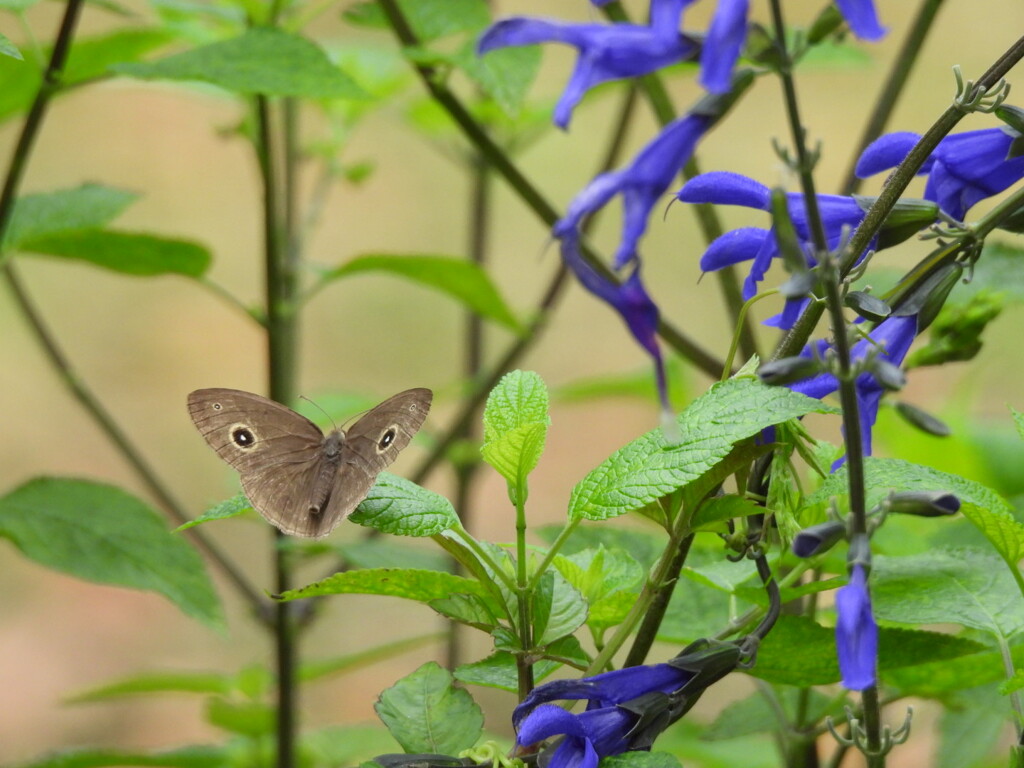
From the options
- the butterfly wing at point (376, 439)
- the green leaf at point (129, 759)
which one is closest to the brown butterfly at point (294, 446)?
the butterfly wing at point (376, 439)

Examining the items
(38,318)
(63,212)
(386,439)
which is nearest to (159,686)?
(38,318)

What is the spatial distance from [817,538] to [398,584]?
27cm

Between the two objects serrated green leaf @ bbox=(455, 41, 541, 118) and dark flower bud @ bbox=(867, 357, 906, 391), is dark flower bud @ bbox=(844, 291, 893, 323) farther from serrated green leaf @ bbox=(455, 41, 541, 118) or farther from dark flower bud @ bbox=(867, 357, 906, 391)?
serrated green leaf @ bbox=(455, 41, 541, 118)

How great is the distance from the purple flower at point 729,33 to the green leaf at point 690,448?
0.60ft

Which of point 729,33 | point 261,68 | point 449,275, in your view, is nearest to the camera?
point 729,33

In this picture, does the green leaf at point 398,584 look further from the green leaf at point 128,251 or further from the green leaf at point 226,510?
the green leaf at point 128,251

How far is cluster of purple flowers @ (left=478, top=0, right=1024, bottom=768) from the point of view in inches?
20.8

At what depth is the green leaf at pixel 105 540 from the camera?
1.12 m

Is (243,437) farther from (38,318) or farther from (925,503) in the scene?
(38,318)

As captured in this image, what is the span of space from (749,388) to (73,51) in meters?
1.00

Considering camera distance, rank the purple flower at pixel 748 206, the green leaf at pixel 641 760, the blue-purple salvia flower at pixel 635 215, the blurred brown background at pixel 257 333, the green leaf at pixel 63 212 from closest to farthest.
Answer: the blue-purple salvia flower at pixel 635 215 < the green leaf at pixel 641 760 < the purple flower at pixel 748 206 < the green leaf at pixel 63 212 < the blurred brown background at pixel 257 333

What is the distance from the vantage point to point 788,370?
576 mm

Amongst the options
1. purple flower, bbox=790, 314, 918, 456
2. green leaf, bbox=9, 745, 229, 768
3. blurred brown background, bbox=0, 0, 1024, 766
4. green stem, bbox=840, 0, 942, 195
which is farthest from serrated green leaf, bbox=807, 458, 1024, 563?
blurred brown background, bbox=0, 0, 1024, 766

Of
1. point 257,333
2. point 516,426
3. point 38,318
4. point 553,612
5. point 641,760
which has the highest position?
point 257,333
